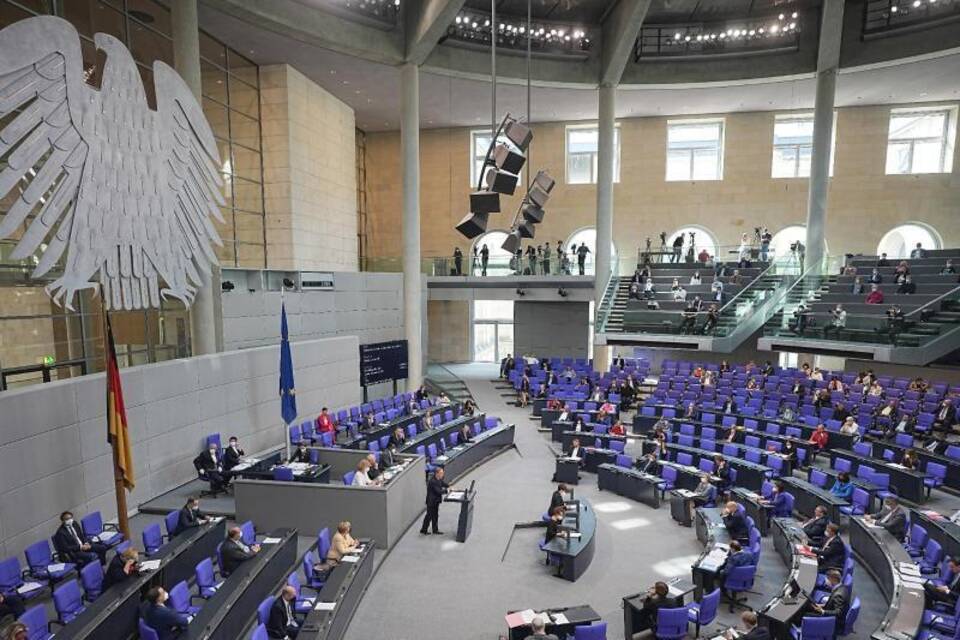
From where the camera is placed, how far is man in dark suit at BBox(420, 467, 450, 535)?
10.4 metres

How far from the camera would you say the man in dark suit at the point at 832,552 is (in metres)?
8.17

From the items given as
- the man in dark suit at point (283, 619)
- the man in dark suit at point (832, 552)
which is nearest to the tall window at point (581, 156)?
the man in dark suit at point (832, 552)

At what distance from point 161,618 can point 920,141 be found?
109 ft

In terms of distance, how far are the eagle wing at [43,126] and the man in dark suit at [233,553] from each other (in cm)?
541

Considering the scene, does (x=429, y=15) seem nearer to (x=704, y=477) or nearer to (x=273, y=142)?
(x=273, y=142)

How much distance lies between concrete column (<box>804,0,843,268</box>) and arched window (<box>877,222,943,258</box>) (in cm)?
638

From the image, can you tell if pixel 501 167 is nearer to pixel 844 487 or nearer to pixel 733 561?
pixel 733 561

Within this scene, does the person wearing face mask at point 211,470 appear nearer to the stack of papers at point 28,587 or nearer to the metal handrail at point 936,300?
the stack of papers at point 28,587

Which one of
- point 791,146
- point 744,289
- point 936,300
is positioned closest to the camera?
point 936,300

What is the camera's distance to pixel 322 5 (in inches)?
705

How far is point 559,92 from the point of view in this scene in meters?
24.8

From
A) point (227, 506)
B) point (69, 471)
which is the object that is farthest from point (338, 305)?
point (69, 471)

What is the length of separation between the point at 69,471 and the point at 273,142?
13.6m

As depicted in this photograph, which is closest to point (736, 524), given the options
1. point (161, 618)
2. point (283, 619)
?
point (283, 619)
